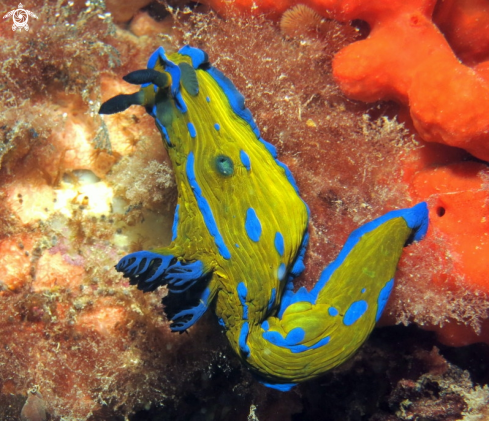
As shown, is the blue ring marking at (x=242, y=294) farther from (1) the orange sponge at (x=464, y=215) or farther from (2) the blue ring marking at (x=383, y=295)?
(1) the orange sponge at (x=464, y=215)

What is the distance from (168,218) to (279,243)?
163cm

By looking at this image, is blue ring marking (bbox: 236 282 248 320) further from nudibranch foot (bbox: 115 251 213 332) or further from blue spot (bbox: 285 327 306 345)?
blue spot (bbox: 285 327 306 345)

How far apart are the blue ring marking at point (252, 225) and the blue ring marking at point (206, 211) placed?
21 cm

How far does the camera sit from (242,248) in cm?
255

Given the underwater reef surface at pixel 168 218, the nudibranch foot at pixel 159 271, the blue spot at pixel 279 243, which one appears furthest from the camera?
the underwater reef surface at pixel 168 218

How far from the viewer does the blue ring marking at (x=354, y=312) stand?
2674 millimetres

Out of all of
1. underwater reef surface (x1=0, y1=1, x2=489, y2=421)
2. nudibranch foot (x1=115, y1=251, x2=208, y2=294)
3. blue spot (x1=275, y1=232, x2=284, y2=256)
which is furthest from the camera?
underwater reef surface (x1=0, y1=1, x2=489, y2=421)

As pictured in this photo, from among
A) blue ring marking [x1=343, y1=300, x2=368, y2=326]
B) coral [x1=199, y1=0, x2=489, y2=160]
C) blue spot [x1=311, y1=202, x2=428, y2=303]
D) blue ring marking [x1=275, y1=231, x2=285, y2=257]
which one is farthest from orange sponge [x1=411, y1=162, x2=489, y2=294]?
blue ring marking [x1=275, y1=231, x2=285, y2=257]

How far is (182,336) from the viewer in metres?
3.68

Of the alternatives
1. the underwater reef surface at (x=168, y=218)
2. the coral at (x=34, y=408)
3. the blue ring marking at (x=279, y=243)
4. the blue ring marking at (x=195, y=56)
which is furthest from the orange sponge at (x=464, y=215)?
the coral at (x=34, y=408)

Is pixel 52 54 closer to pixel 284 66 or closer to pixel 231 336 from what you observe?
pixel 284 66

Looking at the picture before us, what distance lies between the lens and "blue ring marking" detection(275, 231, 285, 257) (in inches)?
102

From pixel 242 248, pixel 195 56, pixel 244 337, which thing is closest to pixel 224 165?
pixel 242 248

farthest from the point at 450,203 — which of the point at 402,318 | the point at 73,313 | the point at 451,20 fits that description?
the point at 73,313
